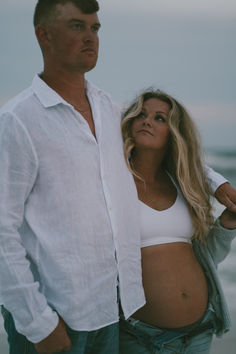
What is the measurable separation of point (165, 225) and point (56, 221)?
60cm

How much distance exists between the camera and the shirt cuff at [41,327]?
1.60 m

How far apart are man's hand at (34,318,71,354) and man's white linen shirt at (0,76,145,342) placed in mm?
25

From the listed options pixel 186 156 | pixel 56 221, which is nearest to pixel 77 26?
pixel 56 221

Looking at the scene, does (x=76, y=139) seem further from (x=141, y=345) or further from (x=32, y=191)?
(x=141, y=345)

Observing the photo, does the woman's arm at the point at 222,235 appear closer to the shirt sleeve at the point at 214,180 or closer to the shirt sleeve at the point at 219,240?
the shirt sleeve at the point at 219,240

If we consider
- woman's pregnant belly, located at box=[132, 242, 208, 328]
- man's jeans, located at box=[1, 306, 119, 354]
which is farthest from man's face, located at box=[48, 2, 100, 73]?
man's jeans, located at box=[1, 306, 119, 354]

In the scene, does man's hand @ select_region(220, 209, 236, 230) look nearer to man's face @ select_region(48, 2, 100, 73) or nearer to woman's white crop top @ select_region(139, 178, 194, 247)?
woman's white crop top @ select_region(139, 178, 194, 247)

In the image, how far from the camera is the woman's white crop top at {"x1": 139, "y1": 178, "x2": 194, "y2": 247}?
207 centimetres

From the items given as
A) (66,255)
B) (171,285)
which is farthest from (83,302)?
(171,285)

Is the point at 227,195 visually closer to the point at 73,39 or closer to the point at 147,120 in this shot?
the point at 147,120

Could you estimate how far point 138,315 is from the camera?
2027 millimetres

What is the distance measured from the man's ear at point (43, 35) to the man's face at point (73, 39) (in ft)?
0.04

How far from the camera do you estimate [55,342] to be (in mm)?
1625

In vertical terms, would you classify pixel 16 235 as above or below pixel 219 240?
above
